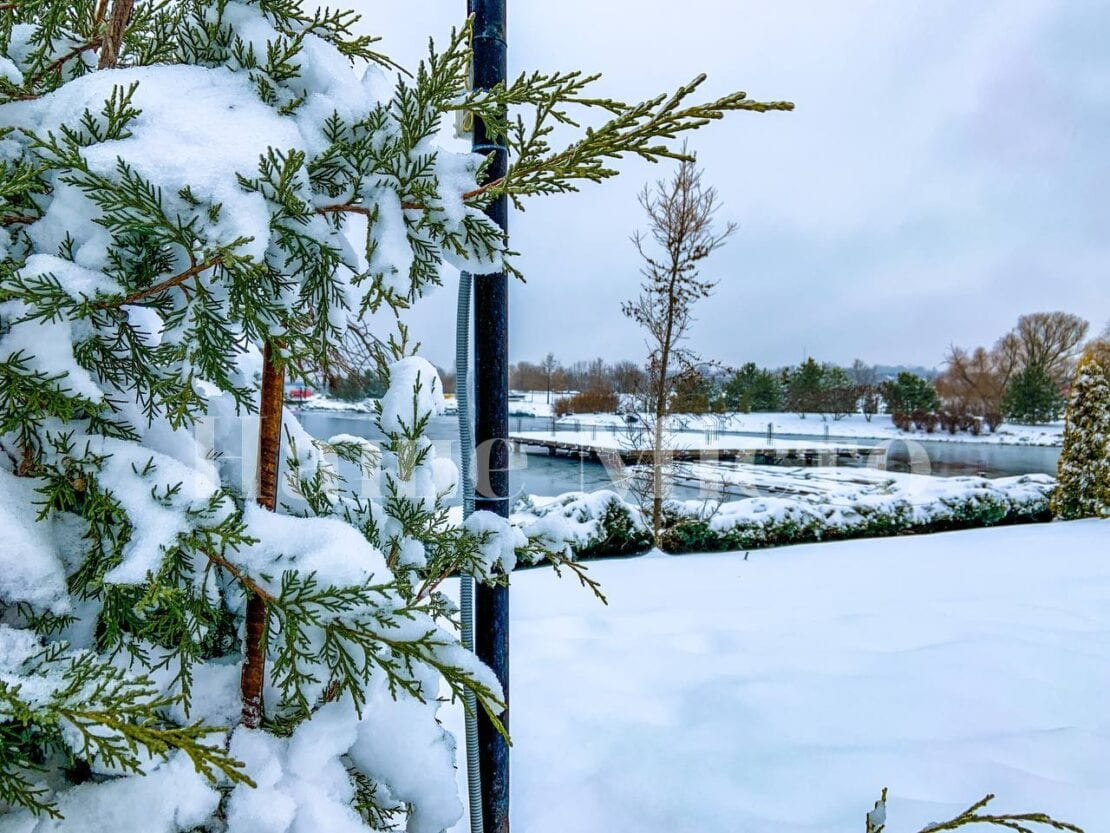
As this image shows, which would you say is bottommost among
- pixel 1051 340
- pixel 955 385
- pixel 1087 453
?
pixel 1087 453

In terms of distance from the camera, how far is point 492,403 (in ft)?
5.26

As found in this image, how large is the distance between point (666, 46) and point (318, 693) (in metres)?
8.07

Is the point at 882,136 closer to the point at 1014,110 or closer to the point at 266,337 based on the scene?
the point at 1014,110

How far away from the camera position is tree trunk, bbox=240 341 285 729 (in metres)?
1.10

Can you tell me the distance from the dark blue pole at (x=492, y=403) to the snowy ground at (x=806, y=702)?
0.64 meters

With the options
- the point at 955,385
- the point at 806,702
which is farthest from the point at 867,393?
the point at 806,702

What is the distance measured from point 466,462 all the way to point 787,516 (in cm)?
696

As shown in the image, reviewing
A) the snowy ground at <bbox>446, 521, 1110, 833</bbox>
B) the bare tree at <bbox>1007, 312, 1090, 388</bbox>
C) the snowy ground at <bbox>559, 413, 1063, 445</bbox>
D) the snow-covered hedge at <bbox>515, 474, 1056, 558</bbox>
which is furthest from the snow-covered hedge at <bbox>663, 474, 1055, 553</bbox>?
the bare tree at <bbox>1007, 312, 1090, 388</bbox>

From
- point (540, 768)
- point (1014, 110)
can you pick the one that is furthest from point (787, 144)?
point (540, 768)

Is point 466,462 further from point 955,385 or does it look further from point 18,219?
point 955,385

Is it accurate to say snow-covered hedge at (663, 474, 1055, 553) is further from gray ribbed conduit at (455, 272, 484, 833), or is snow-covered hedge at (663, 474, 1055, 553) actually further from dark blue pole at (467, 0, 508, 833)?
gray ribbed conduit at (455, 272, 484, 833)

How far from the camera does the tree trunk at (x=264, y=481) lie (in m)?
1.10

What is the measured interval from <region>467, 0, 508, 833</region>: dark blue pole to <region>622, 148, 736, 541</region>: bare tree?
5.86 m

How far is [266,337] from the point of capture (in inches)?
37.5
